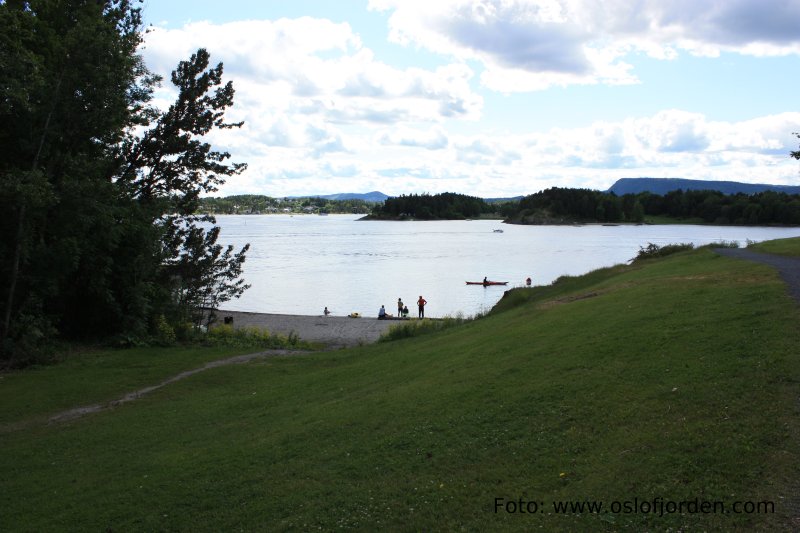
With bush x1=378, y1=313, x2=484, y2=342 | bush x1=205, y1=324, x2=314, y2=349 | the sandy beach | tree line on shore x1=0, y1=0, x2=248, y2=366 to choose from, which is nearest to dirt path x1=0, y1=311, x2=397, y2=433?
the sandy beach

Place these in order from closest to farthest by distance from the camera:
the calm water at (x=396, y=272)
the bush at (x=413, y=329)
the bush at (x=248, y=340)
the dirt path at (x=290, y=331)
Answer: the dirt path at (x=290, y=331) → the bush at (x=248, y=340) → the bush at (x=413, y=329) → the calm water at (x=396, y=272)

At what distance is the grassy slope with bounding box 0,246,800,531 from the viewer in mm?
6391

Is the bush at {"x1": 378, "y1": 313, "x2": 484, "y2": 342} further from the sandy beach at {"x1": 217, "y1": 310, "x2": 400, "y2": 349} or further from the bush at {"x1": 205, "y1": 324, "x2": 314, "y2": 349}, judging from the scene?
the sandy beach at {"x1": 217, "y1": 310, "x2": 400, "y2": 349}

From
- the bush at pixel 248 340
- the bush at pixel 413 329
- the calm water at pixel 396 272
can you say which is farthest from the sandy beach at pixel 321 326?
the bush at pixel 413 329

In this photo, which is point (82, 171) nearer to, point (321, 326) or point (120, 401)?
point (120, 401)

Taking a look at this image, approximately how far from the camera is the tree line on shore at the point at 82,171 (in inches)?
711

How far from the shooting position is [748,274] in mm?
16688

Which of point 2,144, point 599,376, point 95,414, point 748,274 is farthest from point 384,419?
point 2,144

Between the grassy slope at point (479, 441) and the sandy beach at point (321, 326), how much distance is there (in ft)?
59.4

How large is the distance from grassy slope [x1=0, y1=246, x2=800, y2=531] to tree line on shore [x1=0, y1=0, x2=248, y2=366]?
6.02 meters

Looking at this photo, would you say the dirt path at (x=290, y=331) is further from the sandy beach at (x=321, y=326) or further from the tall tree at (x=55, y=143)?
the tall tree at (x=55, y=143)

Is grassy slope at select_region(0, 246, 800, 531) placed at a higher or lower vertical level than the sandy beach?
higher

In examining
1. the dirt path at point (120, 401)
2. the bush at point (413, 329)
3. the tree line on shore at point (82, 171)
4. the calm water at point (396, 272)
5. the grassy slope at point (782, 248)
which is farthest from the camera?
the calm water at point (396, 272)

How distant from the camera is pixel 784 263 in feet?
61.2
